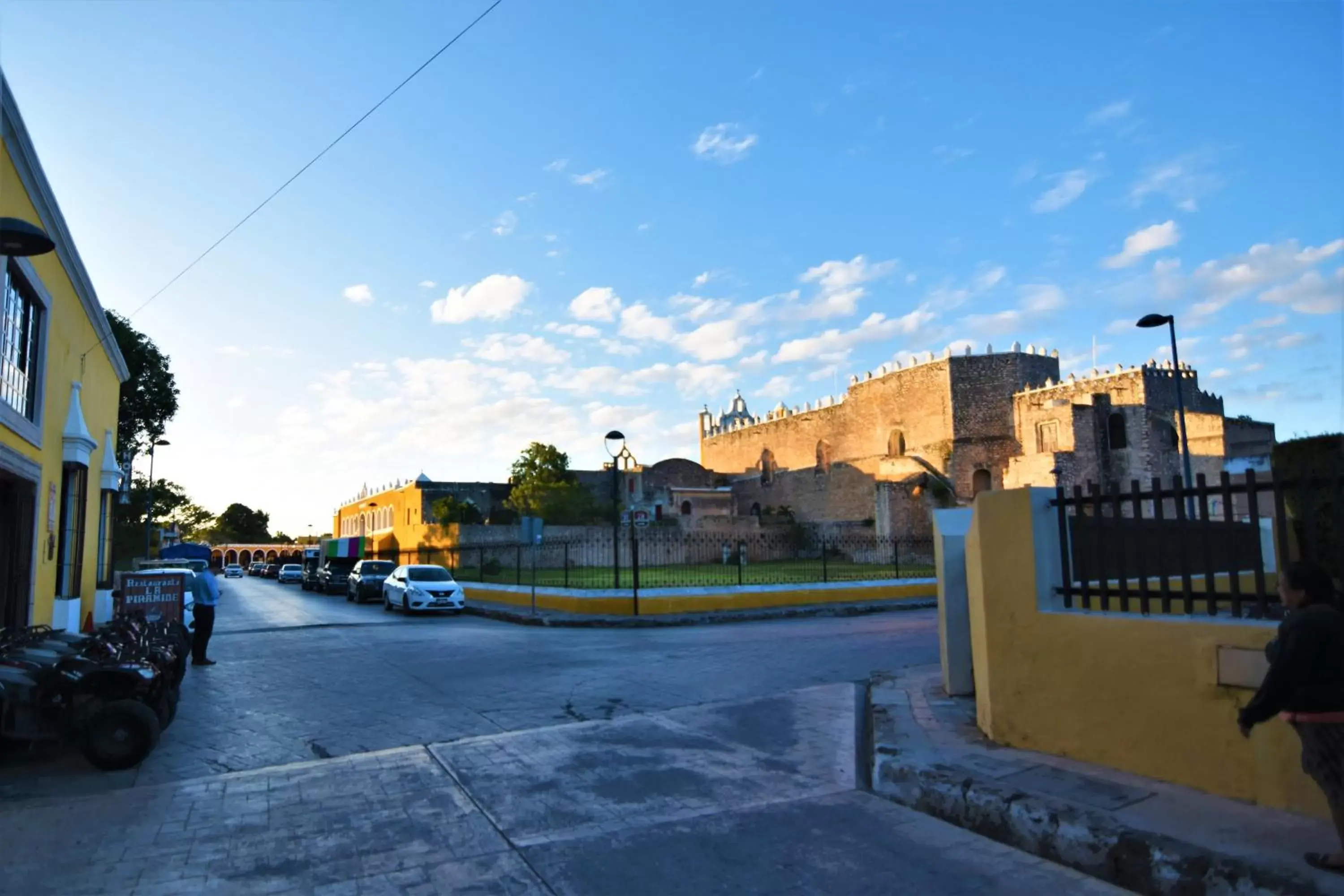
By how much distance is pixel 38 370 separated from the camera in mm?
10711

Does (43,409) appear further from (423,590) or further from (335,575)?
(335,575)

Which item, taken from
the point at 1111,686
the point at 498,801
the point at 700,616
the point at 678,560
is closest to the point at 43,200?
the point at 498,801

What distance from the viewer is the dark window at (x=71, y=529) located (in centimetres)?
1221

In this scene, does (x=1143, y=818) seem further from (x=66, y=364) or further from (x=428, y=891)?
(x=66, y=364)

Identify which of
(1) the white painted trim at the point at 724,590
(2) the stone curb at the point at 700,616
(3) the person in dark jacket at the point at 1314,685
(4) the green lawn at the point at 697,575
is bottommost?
(2) the stone curb at the point at 700,616

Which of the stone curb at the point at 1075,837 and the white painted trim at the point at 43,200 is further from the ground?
the white painted trim at the point at 43,200

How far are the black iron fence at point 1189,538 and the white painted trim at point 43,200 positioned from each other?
33.7 feet

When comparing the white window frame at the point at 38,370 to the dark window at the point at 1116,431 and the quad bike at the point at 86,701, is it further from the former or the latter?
the dark window at the point at 1116,431

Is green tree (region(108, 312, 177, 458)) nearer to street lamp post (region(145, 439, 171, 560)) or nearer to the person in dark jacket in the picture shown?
street lamp post (region(145, 439, 171, 560))

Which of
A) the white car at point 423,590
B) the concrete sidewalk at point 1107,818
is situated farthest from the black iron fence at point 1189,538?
the white car at point 423,590

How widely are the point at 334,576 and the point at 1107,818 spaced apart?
117 ft

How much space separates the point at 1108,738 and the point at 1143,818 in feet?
3.39

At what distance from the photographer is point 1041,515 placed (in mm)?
5832

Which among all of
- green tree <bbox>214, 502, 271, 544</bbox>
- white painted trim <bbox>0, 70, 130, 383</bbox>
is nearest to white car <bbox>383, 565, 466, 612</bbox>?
white painted trim <bbox>0, 70, 130, 383</bbox>
